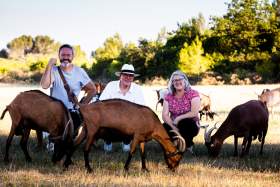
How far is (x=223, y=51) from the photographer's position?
60625mm

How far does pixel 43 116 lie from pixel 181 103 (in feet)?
8.98

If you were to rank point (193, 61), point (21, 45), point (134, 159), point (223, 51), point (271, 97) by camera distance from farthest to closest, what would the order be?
point (21, 45) < point (223, 51) < point (193, 61) < point (271, 97) < point (134, 159)

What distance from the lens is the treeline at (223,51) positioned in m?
53.9

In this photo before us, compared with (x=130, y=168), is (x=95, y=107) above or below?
above

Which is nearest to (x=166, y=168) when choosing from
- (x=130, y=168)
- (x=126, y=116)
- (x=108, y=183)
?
(x=130, y=168)

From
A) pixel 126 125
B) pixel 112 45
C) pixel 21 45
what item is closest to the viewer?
pixel 126 125

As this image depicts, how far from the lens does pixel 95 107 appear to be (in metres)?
8.16

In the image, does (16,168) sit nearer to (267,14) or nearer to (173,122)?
(173,122)

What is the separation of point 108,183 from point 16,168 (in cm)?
201

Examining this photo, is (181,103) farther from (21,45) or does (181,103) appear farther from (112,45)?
(21,45)

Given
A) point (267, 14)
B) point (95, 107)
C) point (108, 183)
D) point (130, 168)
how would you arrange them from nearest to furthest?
point (108, 183) → point (95, 107) → point (130, 168) → point (267, 14)

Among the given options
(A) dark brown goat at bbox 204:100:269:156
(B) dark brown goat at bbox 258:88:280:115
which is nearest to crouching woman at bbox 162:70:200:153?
(A) dark brown goat at bbox 204:100:269:156

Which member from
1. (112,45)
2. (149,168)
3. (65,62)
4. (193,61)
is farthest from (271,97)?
(112,45)

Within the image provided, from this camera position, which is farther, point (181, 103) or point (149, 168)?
point (181, 103)
